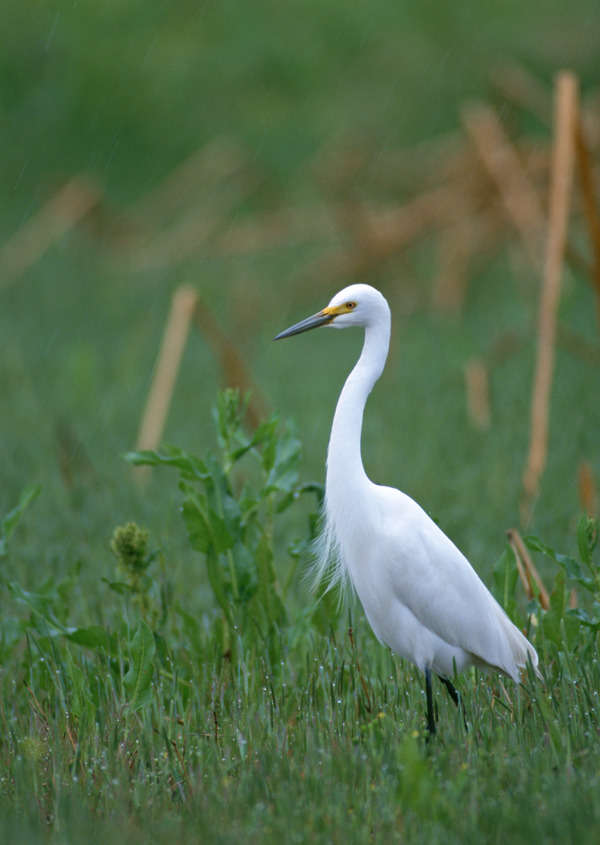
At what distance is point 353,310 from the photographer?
10.1 ft

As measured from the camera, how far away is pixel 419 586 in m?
3.08

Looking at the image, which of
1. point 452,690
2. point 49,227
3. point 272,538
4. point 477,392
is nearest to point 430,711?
point 452,690

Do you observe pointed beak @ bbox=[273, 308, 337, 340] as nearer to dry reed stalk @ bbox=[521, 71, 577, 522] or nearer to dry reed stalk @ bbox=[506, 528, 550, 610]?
dry reed stalk @ bbox=[506, 528, 550, 610]

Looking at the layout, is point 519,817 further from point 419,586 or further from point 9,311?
point 9,311

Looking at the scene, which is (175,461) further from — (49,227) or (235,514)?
(49,227)

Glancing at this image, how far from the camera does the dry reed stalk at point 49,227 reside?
11.5m

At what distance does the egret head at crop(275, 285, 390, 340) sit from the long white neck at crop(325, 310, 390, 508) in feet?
0.09

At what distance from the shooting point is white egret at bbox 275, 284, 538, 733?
303 cm

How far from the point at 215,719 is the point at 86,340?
840cm

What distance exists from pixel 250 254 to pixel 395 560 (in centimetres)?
1191

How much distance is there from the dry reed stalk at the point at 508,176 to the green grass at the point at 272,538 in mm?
903

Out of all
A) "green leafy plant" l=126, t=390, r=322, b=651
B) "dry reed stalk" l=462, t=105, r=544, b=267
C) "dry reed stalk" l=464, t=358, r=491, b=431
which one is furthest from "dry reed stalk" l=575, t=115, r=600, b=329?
"green leafy plant" l=126, t=390, r=322, b=651

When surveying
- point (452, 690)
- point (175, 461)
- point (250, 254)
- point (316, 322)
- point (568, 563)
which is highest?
point (250, 254)

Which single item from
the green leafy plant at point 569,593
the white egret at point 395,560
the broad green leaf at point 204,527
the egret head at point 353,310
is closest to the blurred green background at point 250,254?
the broad green leaf at point 204,527
